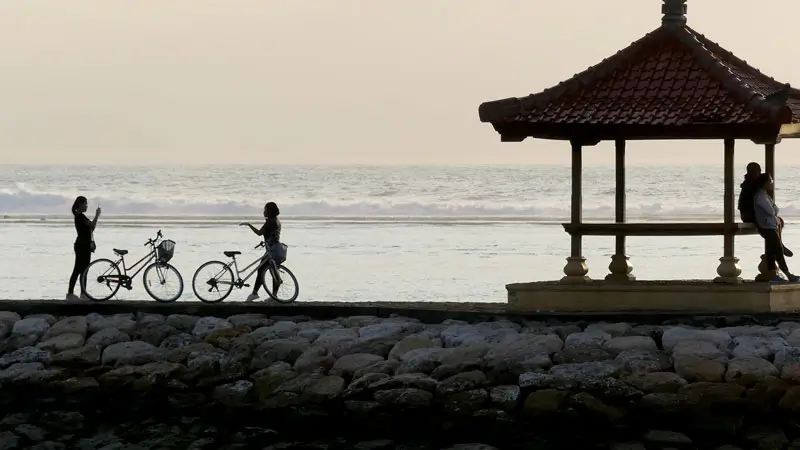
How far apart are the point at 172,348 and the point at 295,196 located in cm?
5397

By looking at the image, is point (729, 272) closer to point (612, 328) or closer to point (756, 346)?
point (756, 346)

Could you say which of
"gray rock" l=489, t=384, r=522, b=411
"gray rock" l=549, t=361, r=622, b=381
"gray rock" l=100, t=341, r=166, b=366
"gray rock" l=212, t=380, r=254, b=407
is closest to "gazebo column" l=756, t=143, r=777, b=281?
"gray rock" l=549, t=361, r=622, b=381

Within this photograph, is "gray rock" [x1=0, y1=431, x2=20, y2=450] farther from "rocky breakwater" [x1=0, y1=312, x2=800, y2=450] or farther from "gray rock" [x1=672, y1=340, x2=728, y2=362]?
"gray rock" [x1=672, y1=340, x2=728, y2=362]

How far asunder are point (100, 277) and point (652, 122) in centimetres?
699

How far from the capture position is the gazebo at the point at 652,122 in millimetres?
14984

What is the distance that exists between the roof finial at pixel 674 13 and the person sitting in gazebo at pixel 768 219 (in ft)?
6.81

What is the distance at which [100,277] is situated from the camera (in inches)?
667

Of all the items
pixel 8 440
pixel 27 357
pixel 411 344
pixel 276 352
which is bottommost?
pixel 8 440

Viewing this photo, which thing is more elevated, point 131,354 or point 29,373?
point 131,354

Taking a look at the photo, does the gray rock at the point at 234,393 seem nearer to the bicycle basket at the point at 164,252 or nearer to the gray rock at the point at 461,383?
the gray rock at the point at 461,383

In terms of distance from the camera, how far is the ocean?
86.0 feet

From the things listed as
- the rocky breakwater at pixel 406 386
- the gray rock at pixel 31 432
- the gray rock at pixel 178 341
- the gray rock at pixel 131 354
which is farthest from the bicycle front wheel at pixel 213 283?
the gray rock at pixel 31 432

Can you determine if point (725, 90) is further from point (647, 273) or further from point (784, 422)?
point (647, 273)

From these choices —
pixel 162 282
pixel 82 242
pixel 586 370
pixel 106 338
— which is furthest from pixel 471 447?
pixel 82 242
